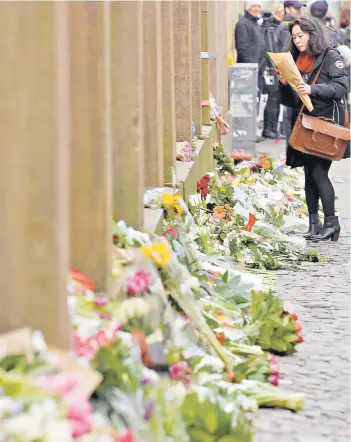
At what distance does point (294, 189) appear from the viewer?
11.5m

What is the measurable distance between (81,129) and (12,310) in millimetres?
940

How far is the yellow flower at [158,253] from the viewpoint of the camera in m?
5.20

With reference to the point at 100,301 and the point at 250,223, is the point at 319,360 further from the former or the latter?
the point at 250,223

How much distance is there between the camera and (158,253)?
5.23m

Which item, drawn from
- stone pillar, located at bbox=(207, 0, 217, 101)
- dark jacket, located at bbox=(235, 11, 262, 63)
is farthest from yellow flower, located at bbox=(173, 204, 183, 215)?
dark jacket, located at bbox=(235, 11, 262, 63)

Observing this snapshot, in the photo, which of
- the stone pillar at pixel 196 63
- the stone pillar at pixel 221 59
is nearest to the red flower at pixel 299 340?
the stone pillar at pixel 196 63

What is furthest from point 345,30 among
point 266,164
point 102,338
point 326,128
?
point 102,338

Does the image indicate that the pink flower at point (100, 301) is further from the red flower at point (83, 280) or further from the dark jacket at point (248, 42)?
the dark jacket at point (248, 42)

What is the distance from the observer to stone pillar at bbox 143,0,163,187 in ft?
21.7

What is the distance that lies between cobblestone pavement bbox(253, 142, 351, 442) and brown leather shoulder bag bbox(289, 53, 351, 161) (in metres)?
0.73

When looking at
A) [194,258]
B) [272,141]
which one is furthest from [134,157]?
[272,141]

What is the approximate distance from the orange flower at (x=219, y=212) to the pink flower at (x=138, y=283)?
3.76 meters

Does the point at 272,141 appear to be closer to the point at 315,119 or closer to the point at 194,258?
the point at 315,119

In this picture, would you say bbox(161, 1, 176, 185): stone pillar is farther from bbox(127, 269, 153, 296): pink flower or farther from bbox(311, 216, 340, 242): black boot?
bbox(127, 269, 153, 296): pink flower
